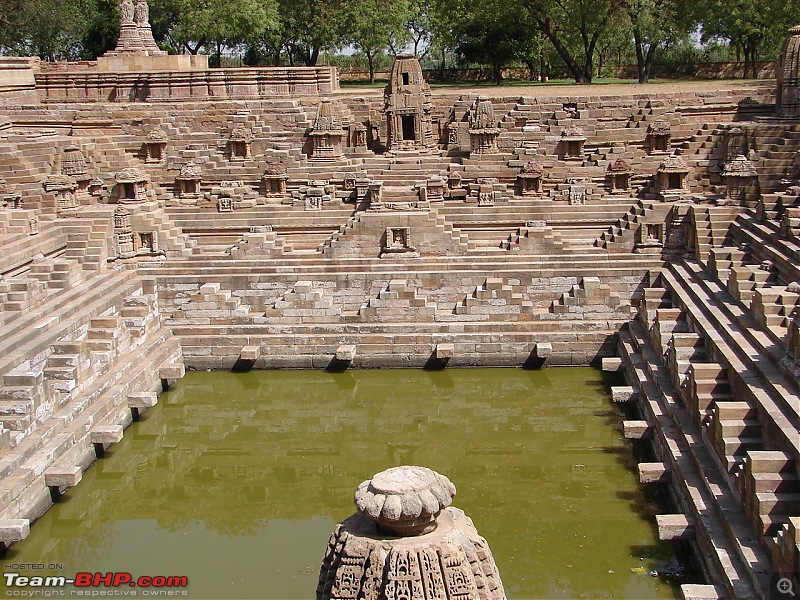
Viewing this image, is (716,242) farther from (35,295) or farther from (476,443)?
(35,295)

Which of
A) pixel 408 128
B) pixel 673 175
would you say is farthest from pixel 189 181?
pixel 673 175

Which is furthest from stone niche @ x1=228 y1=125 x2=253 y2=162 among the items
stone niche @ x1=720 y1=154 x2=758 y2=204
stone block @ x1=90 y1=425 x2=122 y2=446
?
stone block @ x1=90 y1=425 x2=122 y2=446

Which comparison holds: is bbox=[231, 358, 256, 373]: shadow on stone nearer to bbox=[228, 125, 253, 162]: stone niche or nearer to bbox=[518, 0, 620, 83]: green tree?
bbox=[228, 125, 253, 162]: stone niche

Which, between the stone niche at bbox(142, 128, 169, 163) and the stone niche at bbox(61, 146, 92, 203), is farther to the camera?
the stone niche at bbox(142, 128, 169, 163)

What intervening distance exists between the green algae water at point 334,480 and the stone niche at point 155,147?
1070 centimetres

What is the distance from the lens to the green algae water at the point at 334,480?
1319cm

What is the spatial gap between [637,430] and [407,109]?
54.4 ft

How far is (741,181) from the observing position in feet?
80.1

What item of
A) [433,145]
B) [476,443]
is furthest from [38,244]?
[433,145]

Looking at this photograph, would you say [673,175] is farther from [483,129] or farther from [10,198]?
[10,198]

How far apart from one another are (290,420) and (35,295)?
216 inches

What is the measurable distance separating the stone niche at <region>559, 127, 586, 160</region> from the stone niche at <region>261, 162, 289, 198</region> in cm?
784

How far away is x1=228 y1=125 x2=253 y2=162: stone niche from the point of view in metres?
29.1

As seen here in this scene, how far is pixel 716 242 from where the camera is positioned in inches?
886
